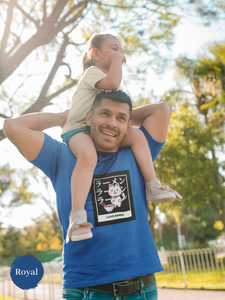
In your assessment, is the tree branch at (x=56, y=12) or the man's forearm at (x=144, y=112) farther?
the tree branch at (x=56, y=12)

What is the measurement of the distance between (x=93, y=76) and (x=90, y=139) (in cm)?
46

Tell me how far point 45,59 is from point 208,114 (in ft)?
33.2

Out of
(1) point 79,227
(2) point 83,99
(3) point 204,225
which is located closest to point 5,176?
(2) point 83,99

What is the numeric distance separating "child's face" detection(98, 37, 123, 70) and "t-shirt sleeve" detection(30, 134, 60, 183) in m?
0.73


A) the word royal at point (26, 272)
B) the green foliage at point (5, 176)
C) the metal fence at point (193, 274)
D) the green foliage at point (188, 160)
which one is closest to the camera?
the word royal at point (26, 272)

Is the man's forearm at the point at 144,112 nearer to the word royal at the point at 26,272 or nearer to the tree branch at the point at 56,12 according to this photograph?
the word royal at the point at 26,272

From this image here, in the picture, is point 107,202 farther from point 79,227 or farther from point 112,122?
point 112,122

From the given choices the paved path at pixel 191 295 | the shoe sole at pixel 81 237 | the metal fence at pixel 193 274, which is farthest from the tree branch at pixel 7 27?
the metal fence at pixel 193 274

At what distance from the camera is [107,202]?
5.66ft

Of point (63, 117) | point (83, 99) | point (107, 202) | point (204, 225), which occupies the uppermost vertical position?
point (83, 99)

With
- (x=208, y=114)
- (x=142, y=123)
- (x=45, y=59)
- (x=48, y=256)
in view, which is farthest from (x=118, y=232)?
(x=48, y=256)

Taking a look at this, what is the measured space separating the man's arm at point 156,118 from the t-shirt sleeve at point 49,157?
2.22 ft

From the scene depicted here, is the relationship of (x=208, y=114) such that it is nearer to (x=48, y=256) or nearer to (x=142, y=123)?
(x=142, y=123)

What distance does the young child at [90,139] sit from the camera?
5.27 feet
